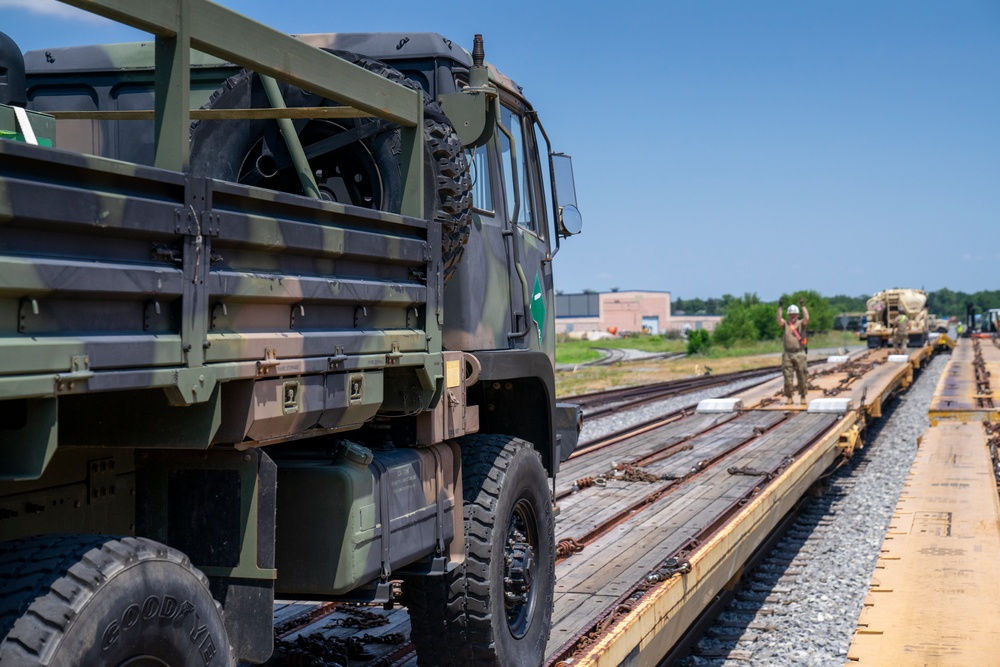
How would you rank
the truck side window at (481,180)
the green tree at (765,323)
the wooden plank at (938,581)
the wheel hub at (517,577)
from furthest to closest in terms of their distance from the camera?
the green tree at (765,323) < the wooden plank at (938,581) < the truck side window at (481,180) < the wheel hub at (517,577)

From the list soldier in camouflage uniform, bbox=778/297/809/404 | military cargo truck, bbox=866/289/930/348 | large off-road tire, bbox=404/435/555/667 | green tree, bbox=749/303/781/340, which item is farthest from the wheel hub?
green tree, bbox=749/303/781/340

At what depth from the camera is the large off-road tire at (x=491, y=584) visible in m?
4.59

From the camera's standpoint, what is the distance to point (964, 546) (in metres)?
7.99

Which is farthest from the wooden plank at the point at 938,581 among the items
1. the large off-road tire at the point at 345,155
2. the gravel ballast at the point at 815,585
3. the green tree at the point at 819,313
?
the green tree at the point at 819,313

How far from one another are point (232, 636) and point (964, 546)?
20.6ft

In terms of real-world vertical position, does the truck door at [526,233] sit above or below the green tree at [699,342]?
above

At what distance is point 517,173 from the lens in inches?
226

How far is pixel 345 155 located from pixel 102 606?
235 cm

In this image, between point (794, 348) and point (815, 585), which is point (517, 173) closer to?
point (815, 585)

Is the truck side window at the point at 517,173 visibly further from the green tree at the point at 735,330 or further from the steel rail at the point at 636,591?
the green tree at the point at 735,330

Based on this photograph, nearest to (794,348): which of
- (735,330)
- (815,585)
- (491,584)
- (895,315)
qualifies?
(815,585)

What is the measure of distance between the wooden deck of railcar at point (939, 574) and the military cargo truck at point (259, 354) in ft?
6.52

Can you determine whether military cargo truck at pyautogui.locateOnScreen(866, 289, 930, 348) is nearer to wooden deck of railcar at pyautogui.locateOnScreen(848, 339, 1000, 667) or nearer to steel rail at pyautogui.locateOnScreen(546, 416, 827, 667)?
wooden deck of railcar at pyautogui.locateOnScreen(848, 339, 1000, 667)

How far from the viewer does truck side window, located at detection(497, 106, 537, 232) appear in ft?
18.4
